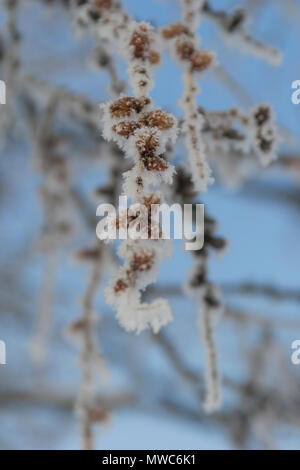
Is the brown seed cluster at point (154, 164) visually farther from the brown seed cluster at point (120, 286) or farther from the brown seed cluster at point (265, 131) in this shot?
the brown seed cluster at point (265, 131)

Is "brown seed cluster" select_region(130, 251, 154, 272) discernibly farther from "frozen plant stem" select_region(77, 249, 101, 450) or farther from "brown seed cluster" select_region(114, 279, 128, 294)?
"frozen plant stem" select_region(77, 249, 101, 450)

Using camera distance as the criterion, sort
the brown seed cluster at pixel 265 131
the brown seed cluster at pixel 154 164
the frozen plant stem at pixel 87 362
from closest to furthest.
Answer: the brown seed cluster at pixel 154 164 → the brown seed cluster at pixel 265 131 → the frozen plant stem at pixel 87 362

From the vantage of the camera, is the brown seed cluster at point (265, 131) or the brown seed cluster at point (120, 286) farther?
the brown seed cluster at point (265, 131)

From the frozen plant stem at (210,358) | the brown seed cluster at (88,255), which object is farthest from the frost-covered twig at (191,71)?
the brown seed cluster at (88,255)

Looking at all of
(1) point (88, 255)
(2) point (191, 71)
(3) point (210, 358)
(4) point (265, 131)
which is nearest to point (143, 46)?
(2) point (191, 71)

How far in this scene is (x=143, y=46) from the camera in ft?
2.02

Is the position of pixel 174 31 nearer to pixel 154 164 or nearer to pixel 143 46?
pixel 143 46

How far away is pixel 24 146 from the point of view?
2916 mm

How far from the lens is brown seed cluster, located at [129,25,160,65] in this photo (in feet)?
2.00

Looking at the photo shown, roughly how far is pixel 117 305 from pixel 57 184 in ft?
2.87

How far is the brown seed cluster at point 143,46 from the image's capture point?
0.61 meters

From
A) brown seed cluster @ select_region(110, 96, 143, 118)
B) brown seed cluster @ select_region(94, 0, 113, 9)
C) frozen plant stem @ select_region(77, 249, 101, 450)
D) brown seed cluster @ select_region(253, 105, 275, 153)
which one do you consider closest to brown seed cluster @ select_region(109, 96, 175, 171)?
brown seed cluster @ select_region(110, 96, 143, 118)
